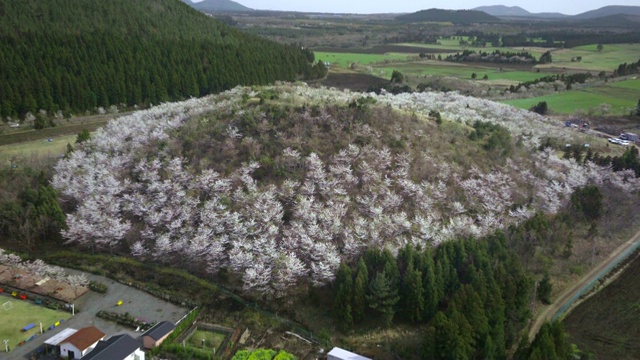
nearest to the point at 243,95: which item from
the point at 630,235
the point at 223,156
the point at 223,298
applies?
the point at 223,156

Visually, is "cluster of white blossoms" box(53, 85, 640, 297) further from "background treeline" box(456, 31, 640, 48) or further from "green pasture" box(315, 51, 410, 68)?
"background treeline" box(456, 31, 640, 48)

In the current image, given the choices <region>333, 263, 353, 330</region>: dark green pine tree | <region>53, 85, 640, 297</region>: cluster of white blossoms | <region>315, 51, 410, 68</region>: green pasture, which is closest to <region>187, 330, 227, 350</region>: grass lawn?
<region>53, 85, 640, 297</region>: cluster of white blossoms

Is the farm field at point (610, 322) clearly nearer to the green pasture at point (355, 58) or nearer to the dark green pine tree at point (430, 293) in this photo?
the dark green pine tree at point (430, 293)

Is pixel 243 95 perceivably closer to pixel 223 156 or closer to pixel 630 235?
pixel 223 156

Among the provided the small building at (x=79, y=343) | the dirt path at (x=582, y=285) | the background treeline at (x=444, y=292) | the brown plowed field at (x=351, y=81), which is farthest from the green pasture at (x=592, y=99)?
the small building at (x=79, y=343)

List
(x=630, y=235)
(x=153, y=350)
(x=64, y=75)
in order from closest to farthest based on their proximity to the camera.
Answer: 1. (x=153, y=350)
2. (x=630, y=235)
3. (x=64, y=75)

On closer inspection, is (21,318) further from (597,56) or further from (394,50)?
(597,56)

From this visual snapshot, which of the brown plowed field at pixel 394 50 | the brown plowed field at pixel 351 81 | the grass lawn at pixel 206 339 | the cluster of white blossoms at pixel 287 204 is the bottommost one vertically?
the grass lawn at pixel 206 339
